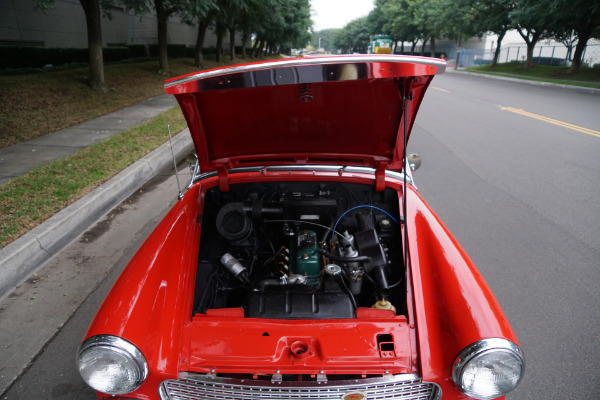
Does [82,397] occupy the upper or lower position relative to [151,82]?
lower

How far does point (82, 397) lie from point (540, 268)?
3.92 m

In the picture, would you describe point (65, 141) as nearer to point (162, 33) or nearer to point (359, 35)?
point (162, 33)

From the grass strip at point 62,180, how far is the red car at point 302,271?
→ 105 inches

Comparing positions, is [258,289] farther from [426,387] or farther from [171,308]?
[426,387]

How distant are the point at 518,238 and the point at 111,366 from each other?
414 centimetres

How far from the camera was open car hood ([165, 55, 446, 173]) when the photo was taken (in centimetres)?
170

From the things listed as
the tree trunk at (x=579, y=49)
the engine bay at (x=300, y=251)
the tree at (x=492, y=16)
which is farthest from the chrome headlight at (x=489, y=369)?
the tree at (x=492, y=16)

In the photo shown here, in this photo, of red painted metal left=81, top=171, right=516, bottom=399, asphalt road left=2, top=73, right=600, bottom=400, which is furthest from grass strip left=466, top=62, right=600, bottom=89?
red painted metal left=81, top=171, right=516, bottom=399

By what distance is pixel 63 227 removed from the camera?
418 centimetres

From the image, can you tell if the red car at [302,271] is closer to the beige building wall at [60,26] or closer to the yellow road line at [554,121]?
the yellow road line at [554,121]

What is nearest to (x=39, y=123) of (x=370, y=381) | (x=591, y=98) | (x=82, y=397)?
(x=82, y=397)

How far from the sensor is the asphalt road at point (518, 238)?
2.51 meters

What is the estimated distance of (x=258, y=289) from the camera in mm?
2178

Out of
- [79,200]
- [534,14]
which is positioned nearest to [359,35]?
[534,14]
